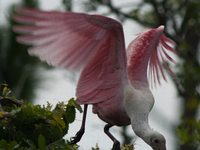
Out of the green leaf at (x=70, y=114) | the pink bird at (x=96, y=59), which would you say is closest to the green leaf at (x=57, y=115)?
the green leaf at (x=70, y=114)

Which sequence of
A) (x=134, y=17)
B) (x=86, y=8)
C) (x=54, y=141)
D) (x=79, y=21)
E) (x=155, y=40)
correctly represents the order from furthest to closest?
1. (x=134, y=17)
2. (x=86, y=8)
3. (x=155, y=40)
4. (x=79, y=21)
5. (x=54, y=141)

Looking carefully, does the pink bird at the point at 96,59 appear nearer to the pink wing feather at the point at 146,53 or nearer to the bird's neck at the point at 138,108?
the bird's neck at the point at 138,108

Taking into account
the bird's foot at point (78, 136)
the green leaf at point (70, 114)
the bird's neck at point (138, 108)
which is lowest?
the bird's foot at point (78, 136)

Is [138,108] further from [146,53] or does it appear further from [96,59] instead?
[146,53]

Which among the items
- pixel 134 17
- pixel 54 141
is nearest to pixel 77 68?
pixel 54 141

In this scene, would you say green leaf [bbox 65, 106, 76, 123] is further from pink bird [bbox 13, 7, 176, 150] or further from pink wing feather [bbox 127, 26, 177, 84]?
pink wing feather [bbox 127, 26, 177, 84]

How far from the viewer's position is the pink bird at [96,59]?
3.74m

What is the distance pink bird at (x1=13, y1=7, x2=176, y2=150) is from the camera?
374cm

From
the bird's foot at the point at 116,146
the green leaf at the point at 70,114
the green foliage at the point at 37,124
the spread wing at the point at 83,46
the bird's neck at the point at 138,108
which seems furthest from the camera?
the bird's foot at the point at 116,146

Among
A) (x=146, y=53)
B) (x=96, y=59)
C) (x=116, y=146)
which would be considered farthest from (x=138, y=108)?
(x=146, y=53)

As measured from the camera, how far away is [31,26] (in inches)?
144

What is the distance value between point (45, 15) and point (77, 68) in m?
0.70

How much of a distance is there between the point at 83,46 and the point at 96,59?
9.5 inches

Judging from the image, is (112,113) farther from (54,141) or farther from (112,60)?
(54,141)
